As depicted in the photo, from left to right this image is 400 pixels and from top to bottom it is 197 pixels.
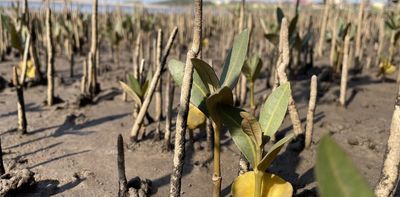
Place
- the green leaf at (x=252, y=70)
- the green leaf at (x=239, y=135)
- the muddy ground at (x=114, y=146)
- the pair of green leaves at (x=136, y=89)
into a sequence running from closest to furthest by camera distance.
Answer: the green leaf at (x=239, y=135)
the muddy ground at (x=114, y=146)
the pair of green leaves at (x=136, y=89)
the green leaf at (x=252, y=70)

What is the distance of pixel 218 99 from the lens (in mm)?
1139

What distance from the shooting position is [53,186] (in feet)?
5.44

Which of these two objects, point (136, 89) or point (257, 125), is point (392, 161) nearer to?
point (257, 125)

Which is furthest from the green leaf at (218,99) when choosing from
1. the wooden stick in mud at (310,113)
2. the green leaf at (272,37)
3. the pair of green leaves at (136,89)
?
the green leaf at (272,37)

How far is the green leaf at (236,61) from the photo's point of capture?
1.21m

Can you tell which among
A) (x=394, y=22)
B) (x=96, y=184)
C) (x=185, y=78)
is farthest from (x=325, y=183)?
(x=394, y=22)

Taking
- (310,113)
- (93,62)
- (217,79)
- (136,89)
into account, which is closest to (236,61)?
(217,79)

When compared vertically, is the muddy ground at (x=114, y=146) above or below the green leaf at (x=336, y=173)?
below

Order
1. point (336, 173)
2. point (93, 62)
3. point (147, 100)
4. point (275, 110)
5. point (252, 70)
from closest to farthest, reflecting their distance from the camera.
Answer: point (336, 173) → point (275, 110) → point (147, 100) → point (252, 70) → point (93, 62)

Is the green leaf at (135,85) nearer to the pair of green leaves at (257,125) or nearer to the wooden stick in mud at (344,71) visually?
the pair of green leaves at (257,125)

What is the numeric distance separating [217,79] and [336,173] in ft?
2.38

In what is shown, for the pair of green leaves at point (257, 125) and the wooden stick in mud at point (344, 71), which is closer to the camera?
the pair of green leaves at point (257, 125)

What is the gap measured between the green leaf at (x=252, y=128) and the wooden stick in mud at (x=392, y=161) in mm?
351

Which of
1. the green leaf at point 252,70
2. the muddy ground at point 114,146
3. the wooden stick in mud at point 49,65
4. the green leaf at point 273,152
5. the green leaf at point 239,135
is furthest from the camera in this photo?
the wooden stick in mud at point 49,65
